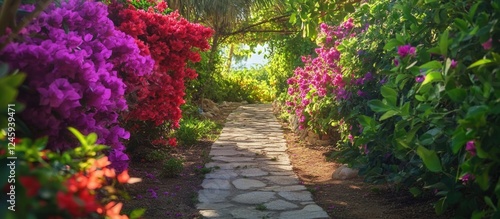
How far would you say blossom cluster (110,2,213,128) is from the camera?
5.48 m

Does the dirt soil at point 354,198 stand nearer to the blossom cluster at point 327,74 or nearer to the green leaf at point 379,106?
the blossom cluster at point 327,74

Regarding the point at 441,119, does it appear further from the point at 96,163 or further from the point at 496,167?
the point at 96,163

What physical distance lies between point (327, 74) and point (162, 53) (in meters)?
2.04

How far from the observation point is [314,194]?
490cm

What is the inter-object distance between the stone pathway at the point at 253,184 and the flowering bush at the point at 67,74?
1063 mm

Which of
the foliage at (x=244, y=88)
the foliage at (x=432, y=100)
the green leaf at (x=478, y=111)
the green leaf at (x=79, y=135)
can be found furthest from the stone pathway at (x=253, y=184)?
the foliage at (x=244, y=88)

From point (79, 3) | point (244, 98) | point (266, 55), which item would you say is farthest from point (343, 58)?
point (244, 98)

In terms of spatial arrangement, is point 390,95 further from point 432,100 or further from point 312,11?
point 312,11

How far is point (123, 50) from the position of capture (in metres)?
4.07

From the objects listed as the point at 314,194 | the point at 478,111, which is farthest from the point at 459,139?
the point at 314,194

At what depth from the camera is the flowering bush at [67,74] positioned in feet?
8.55

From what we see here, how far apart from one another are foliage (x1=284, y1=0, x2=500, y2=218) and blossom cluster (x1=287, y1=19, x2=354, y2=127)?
0.26 metres

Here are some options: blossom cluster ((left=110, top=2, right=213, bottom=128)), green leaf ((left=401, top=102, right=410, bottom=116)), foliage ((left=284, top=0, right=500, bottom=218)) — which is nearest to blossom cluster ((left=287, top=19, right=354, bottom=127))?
foliage ((left=284, top=0, right=500, bottom=218))

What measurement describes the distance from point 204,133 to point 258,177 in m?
3.37
